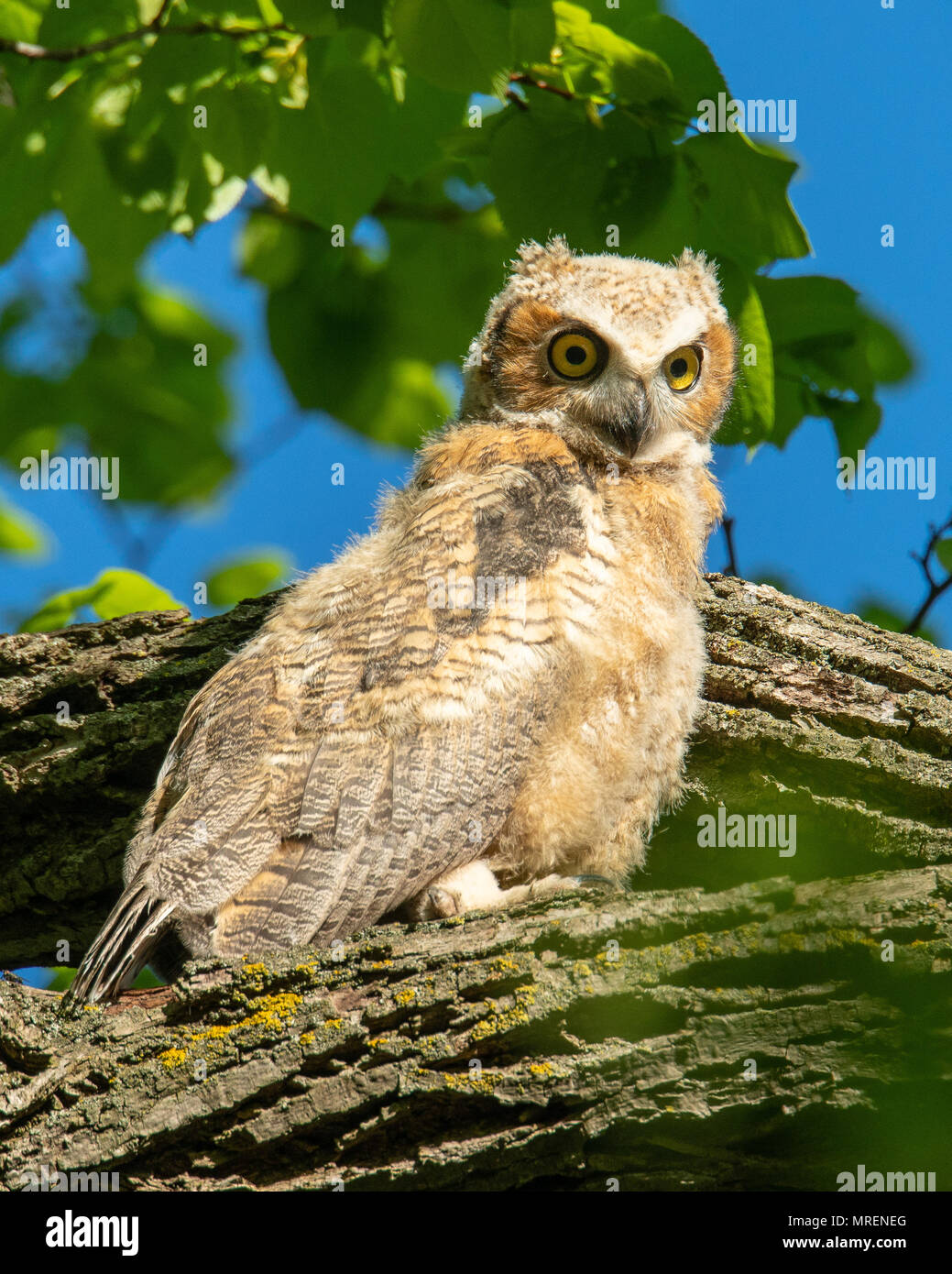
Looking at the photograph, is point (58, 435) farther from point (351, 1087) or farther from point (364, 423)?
point (351, 1087)

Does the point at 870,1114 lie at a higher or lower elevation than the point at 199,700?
lower

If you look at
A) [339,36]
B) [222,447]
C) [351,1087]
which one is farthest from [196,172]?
[351,1087]

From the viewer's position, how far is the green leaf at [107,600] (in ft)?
13.8

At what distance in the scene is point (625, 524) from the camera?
3.28 meters

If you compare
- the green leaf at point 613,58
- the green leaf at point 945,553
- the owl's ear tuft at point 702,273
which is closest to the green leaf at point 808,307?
the owl's ear tuft at point 702,273

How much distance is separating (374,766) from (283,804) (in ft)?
0.81

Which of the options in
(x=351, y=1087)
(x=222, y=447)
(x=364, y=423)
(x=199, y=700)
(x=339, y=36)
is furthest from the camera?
(x=222, y=447)

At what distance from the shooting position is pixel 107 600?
13.9 feet

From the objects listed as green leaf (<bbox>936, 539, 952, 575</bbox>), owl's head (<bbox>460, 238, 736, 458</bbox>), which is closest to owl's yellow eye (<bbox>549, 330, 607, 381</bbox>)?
owl's head (<bbox>460, 238, 736, 458</bbox>)

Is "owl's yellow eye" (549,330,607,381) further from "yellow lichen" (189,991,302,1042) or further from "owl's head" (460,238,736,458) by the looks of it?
"yellow lichen" (189,991,302,1042)

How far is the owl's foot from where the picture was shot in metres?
2.77

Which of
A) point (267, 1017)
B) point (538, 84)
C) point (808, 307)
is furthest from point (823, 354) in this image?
point (267, 1017)

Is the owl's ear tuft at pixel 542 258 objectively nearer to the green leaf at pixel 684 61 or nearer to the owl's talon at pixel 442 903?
the green leaf at pixel 684 61

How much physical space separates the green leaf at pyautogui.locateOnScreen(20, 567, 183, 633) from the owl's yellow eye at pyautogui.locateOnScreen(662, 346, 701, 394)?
201cm
